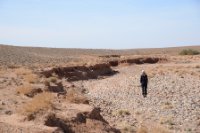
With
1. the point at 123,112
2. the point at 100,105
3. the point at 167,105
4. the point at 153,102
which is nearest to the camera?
the point at 123,112

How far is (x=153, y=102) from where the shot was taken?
2605 centimetres

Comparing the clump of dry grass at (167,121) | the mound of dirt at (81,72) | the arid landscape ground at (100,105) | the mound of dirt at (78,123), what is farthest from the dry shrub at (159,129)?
the mound of dirt at (81,72)

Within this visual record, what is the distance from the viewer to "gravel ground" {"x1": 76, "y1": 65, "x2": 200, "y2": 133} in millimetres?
20328

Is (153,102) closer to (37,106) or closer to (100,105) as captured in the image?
(100,105)

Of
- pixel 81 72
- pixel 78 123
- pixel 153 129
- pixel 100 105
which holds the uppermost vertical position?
pixel 78 123

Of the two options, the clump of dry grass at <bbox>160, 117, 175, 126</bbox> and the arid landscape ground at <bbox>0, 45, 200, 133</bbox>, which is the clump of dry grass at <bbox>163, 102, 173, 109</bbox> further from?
the clump of dry grass at <bbox>160, 117, 175, 126</bbox>

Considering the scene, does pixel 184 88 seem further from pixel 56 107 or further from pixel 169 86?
pixel 56 107

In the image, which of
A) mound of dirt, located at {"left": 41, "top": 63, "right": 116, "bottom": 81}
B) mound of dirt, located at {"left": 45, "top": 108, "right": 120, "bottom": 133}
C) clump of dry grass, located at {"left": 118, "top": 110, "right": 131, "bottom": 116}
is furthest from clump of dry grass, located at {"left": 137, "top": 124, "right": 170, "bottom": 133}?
mound of dirt, located at {"left": 41, "top": 63, "right": 116, "bottom": 81}

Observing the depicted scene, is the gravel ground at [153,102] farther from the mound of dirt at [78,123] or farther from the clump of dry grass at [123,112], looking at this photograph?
the mound of dirt at [78,123]

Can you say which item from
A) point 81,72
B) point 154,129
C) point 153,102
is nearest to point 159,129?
point 154,129

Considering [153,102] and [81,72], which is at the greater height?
[81,72]

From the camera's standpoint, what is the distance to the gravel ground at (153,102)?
66.7 feet

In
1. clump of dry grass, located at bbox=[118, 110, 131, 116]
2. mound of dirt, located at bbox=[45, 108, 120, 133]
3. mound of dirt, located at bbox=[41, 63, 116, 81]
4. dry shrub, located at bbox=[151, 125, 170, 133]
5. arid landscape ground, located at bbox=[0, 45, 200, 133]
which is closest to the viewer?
mound of dirt, located at bbox=[45, 108, 120, 133]

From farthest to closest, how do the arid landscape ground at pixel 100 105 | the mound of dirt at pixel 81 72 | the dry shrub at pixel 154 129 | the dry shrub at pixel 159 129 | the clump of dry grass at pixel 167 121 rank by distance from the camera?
the mound of dirt at pixel 81 72
the clump of dry grass at pixel 167 121
the dry shrub at pixel 159 129
the dry shrub at pixel 154 129
the arid landscape ground at pixel 100 105
